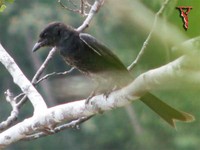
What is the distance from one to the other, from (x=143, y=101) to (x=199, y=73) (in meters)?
1.27

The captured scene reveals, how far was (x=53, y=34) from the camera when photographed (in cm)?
215

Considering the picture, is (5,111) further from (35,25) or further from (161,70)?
(161,70)

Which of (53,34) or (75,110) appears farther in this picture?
(53,34)

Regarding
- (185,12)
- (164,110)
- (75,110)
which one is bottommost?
(164,110)

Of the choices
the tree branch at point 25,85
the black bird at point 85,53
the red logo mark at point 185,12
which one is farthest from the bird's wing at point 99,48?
the red logo mark at point 185,12

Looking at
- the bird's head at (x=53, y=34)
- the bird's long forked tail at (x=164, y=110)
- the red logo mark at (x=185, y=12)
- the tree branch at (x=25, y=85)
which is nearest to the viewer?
the red logo mark at (x=185, y=12)

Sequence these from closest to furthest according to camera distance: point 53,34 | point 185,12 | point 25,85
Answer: point 185,12 → point 25,85 → point 53,34

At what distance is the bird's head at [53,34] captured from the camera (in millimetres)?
2115

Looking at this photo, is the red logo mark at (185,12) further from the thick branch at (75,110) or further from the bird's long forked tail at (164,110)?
the bird's long forked tail at (164,110)

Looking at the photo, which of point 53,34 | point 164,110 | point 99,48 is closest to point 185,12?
point 164,110

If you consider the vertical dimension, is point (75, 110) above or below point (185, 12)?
below

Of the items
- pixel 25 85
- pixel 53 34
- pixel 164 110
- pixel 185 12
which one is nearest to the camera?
pixel 185 12

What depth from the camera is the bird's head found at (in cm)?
212

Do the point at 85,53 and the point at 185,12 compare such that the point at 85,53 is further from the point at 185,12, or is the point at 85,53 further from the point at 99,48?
the point at 185,12
